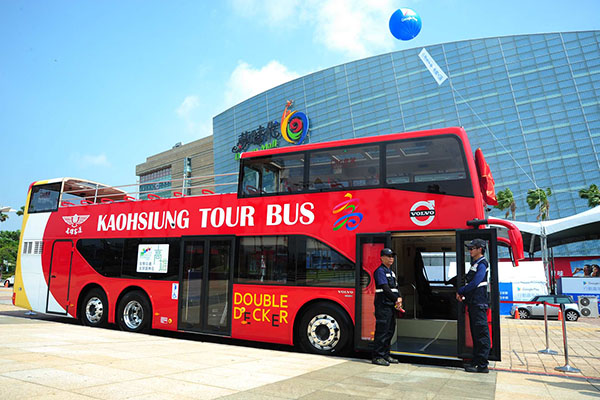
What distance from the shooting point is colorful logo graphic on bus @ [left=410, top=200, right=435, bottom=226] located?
7.52 meters

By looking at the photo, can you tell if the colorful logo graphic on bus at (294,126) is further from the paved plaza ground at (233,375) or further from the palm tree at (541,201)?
the paved plaza ground at (233,375)

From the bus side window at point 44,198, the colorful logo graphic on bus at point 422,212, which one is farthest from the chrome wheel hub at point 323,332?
the bus side window at point 44,198

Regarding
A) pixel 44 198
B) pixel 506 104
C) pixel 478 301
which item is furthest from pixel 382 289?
pixel 506 104

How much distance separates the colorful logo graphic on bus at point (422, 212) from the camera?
7520 millimetres

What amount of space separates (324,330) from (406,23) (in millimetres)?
11654

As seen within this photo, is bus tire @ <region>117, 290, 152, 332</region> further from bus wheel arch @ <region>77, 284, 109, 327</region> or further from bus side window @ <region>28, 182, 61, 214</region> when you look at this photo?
bus side window @ <region>28, 182, 61, 214</region>

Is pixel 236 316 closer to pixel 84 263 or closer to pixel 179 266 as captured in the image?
pixel 179 266

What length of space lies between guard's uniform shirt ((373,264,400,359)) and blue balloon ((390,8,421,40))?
435 inches

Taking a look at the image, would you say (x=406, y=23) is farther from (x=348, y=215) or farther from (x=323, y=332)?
(x=323, y=332)

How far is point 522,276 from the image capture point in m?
21.9

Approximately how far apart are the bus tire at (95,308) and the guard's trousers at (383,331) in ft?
24.1

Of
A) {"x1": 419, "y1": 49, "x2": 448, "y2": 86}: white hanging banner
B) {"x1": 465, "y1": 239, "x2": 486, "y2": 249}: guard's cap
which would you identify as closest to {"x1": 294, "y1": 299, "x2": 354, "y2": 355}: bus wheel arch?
{"x1": 465, "y1": 239, "x2": 486, "y2": 249}: guard's cap

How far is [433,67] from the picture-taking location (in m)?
52.5

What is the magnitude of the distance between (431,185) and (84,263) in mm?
9275
